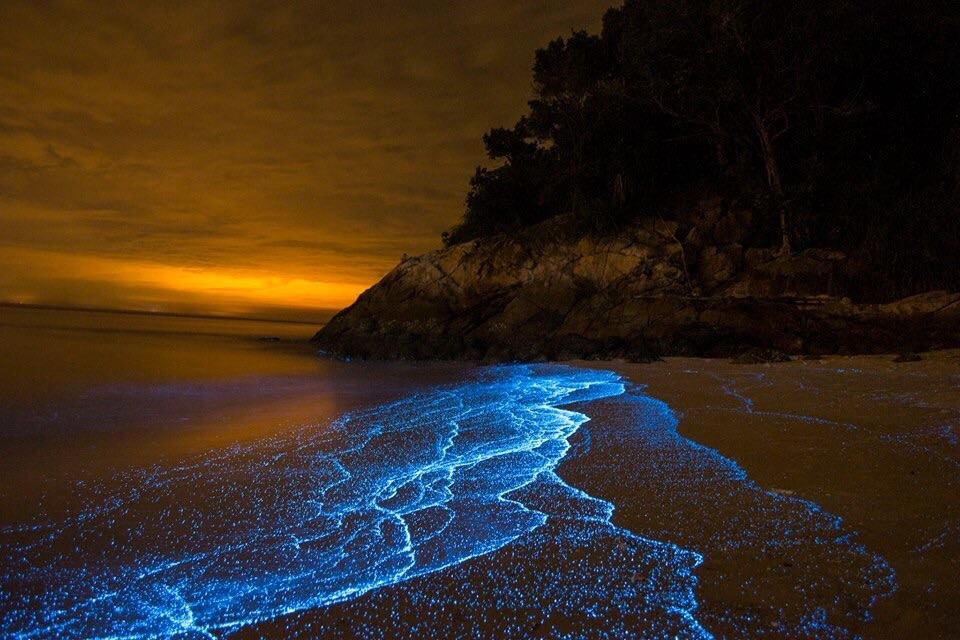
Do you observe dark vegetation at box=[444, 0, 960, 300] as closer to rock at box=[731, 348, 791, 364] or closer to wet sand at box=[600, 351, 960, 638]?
rock at box=[731, 348, 791, 364]

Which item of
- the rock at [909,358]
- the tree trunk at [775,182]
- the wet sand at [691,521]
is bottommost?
the wet sand at [691,521]

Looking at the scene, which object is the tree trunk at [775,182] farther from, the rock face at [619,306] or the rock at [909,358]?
the rock at [909,358]

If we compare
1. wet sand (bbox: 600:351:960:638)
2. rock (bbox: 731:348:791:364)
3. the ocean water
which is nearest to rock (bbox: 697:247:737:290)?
rock (bbox: 731:348:791:364)

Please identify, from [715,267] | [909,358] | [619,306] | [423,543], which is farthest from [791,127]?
[423,543]

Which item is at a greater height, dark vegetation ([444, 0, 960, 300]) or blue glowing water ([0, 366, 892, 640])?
dark vegetation ([444, 0, 960, 300])

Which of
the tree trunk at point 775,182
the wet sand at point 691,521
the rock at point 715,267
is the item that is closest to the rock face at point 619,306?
the rock at point 715,267

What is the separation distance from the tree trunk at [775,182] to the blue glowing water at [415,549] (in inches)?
594

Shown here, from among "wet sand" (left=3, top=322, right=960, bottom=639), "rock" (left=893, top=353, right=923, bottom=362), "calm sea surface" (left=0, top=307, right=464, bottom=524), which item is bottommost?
"calm sea surface" (left=0, top=307, right=464, bottom=524)

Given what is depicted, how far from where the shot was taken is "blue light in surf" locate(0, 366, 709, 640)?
2.47 meters

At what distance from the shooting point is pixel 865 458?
4.41 metres

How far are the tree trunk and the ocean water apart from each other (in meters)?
14.3

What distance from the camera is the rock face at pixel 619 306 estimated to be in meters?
14.8

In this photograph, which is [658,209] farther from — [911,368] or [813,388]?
[813,388]

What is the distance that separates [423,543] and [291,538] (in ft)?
2.87
